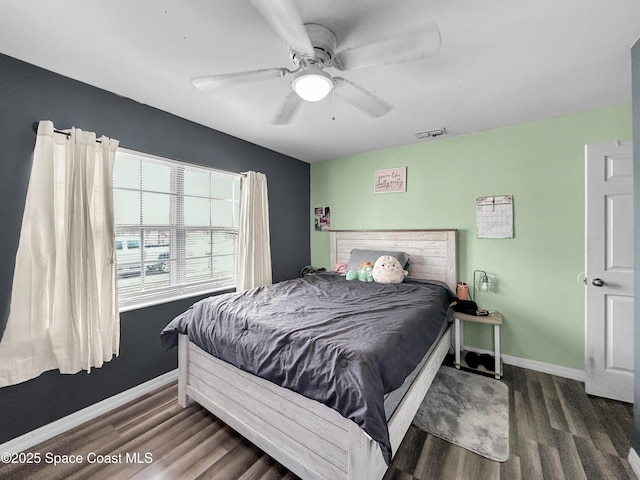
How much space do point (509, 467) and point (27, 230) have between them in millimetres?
3139

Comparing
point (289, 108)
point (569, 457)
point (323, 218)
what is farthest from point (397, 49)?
point (323, 218)

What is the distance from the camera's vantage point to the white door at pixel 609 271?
2.05 m

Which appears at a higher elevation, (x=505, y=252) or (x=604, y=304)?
(x=505, y=252)

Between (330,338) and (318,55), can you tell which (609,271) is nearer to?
(330,338)

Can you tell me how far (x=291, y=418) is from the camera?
1441 mm

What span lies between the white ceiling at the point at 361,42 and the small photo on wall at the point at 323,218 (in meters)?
1.59

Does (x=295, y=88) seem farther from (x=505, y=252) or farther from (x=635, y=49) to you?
(x=505, y=252)

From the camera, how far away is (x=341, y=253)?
12.3 feet

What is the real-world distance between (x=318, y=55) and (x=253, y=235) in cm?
198

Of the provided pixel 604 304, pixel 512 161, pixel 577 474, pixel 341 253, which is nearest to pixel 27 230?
pixel 341 253

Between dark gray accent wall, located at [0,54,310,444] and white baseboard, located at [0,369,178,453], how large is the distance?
0.03 metres

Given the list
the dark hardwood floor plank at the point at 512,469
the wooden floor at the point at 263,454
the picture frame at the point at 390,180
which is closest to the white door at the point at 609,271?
the wooden floor at the point at 263,454

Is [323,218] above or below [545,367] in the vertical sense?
above

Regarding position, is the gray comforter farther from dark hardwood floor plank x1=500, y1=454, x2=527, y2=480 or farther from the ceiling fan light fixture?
the ceiling fan light fixture
